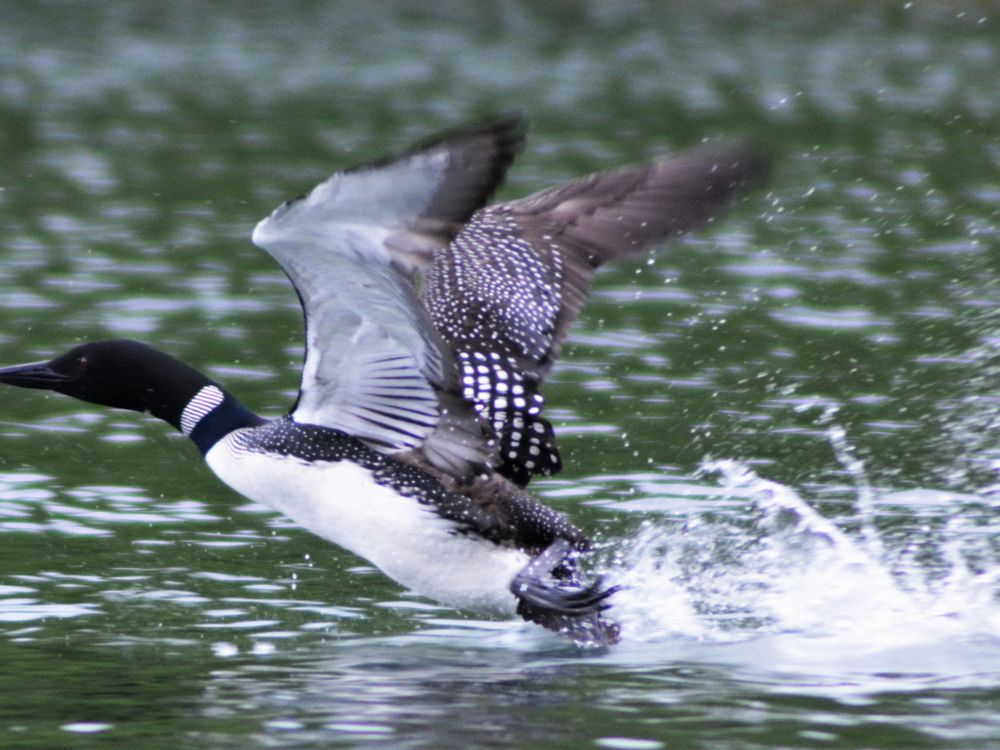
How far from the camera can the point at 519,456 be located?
23.7 feet

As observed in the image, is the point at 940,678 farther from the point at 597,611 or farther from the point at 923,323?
the point at 923,323

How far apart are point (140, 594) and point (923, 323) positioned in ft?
21.6

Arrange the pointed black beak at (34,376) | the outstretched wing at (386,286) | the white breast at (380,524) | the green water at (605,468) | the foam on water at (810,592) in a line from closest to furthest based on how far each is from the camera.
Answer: the outstretched wing at (386,286)
the green water at (605,468)
the foam on water at (810,592)
the white breast at (380,524)
the pointed black beak at (34,376)

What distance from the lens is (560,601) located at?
6.75m

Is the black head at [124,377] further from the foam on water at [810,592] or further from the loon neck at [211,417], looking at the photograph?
the foam on water at [810,592]

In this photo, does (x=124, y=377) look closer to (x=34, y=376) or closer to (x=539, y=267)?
(x=34, y=376)

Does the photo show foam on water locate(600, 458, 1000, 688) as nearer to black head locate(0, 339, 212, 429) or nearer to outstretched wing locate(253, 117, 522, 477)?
outstretched wing locate(253, 117, 522, 477)

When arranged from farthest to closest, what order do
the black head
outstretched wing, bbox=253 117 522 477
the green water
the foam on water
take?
the black head → the foam on water → the green water → outstretched wing, bbox=253 117 522 477

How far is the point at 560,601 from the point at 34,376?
86.1 inches

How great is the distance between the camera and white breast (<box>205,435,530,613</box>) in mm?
6688

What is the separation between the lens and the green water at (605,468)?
19.6ft

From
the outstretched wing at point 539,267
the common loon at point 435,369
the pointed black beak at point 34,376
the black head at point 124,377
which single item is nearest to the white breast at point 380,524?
the common loon at point 435,369

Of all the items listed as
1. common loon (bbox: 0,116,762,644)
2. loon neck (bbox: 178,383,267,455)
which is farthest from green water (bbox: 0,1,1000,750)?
loon neck (bbox: 178,383,267,455)

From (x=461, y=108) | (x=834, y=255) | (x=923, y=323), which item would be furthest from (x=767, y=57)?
(x=923, y=323)
